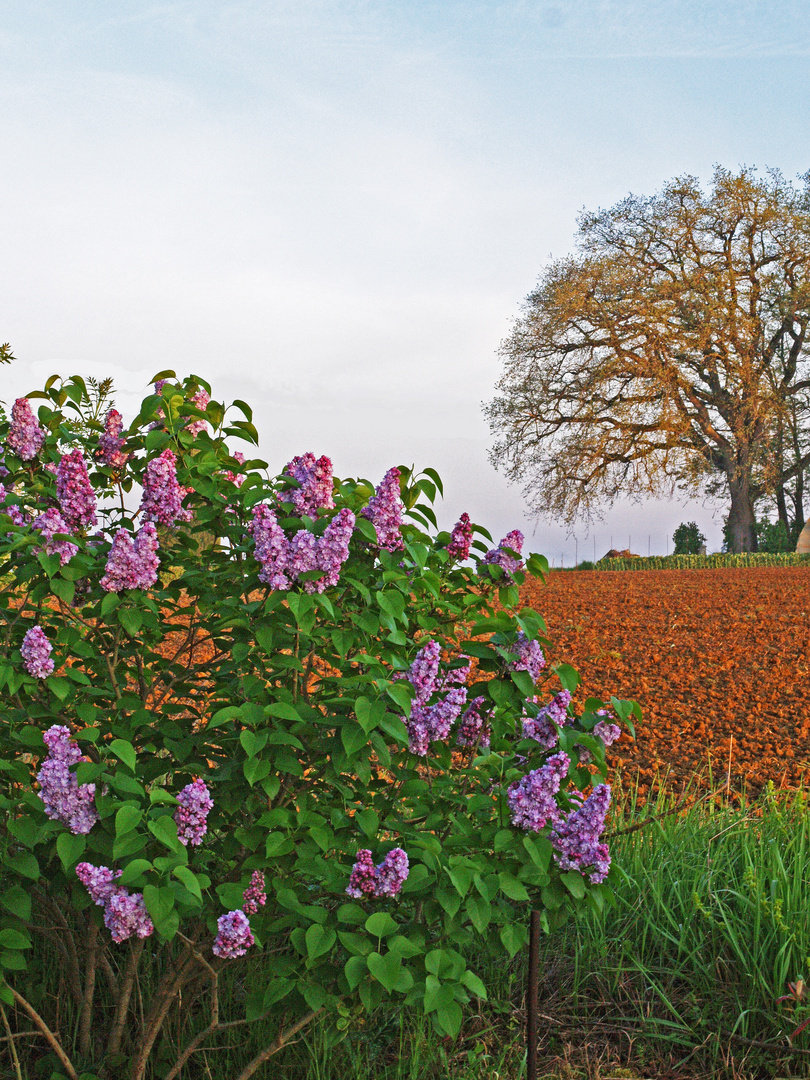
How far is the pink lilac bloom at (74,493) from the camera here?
2.29 metres

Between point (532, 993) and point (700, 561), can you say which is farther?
point (700, 561)

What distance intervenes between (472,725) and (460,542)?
19.2 inches

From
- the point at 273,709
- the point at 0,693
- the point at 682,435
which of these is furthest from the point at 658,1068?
the point at 682,435

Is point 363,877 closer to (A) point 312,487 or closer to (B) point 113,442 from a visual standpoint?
(A) point 312,487

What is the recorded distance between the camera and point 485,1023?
2.70 metres

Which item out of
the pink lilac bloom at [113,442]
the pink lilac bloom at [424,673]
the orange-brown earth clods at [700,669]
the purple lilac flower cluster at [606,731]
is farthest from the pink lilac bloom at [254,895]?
the orange-brown earth clods at [700,669]

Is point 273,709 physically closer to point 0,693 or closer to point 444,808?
point 444,808

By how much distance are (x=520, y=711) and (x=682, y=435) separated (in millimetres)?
24393

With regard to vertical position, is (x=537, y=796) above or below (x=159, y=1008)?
above

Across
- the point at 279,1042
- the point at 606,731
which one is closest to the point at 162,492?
the point at 606,731

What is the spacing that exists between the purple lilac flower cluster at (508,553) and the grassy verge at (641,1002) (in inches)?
32.7

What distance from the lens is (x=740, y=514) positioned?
84.2ft

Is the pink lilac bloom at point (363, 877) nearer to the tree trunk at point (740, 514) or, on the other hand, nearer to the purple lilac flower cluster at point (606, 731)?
the purple lilac flower cluster at point (606, 731)

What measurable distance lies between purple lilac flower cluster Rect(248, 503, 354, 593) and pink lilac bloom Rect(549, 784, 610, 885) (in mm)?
797
